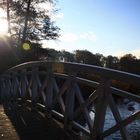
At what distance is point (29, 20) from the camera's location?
107 ft

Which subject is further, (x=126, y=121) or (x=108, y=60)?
(x=108, y=60)

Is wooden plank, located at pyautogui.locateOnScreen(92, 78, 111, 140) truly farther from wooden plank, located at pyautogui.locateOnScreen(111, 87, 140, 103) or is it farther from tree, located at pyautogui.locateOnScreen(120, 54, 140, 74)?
tree, located at pyautogui.locateOnScreen(120, 54, 140, 74)

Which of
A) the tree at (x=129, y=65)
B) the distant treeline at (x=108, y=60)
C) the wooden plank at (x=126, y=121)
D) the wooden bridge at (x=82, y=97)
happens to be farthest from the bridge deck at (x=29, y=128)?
the tree at (x=129, y=65)

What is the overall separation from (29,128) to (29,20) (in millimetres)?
26792

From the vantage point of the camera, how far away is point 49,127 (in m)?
6.53

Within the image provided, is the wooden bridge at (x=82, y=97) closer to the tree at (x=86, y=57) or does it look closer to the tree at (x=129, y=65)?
the tree at (x=129, y=65)

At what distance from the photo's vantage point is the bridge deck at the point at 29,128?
19.0 ft

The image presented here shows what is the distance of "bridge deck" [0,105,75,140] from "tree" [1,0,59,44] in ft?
79.2

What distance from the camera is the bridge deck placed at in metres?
5.78

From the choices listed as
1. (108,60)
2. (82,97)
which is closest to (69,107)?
(82,97)

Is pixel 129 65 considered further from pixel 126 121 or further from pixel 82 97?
pixel 126 121

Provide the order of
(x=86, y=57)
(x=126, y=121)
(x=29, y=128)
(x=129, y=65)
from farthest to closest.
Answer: (x=86, y=57) → (x=129, y=65) → (x=29, y=128) → (x=126, y=121)

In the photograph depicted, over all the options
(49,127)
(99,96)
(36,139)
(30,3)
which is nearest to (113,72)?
(99,96)

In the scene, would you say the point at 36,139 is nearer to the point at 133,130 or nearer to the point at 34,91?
the point at 34,91
